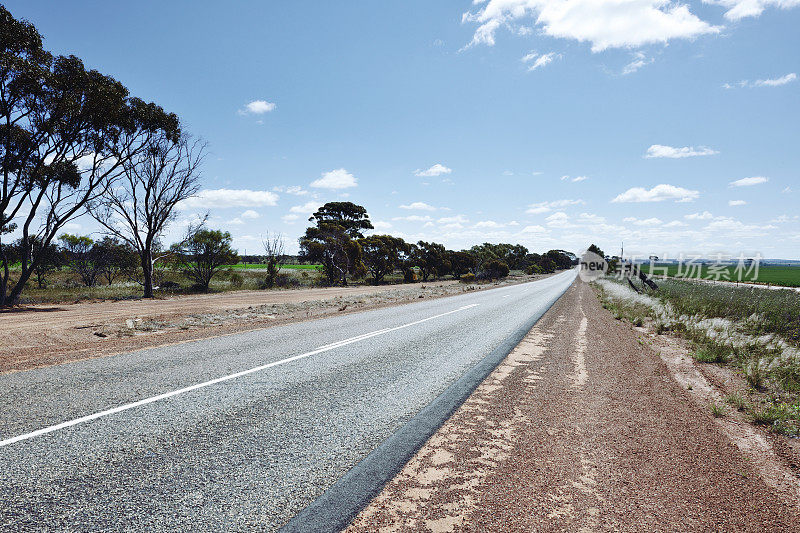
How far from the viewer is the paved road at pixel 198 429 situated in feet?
9.71

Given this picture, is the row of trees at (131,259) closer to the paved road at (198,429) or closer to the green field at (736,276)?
the paved road at (198,429)

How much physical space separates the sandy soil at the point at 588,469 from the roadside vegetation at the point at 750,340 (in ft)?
2.05

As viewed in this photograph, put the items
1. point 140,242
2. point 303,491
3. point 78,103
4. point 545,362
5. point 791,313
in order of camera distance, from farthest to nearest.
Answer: point 140,242, point 78,103, point 791,313, point 545,362, point 303,491

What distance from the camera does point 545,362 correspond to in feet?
27.1

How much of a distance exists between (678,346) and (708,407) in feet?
20.2

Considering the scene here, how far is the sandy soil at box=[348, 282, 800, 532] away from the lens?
3.00 meters


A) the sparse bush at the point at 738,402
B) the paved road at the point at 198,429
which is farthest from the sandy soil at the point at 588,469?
the paved road at the point at 198,429

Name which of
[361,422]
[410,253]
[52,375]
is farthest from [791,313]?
[410,253]

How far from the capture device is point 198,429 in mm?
4316

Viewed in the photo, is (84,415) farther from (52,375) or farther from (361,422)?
(361,422)

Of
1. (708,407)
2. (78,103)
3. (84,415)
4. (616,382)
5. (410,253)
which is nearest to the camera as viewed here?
(84,415)

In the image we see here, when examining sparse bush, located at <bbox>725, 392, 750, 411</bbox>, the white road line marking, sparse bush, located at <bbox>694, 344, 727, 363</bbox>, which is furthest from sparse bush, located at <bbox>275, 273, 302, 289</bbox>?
sparse bush, located at <bbox>725, 392, 750, 411</bbox>

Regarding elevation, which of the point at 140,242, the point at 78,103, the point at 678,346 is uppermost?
the point at 78,103

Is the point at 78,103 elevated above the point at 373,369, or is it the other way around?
the point at 78,103
